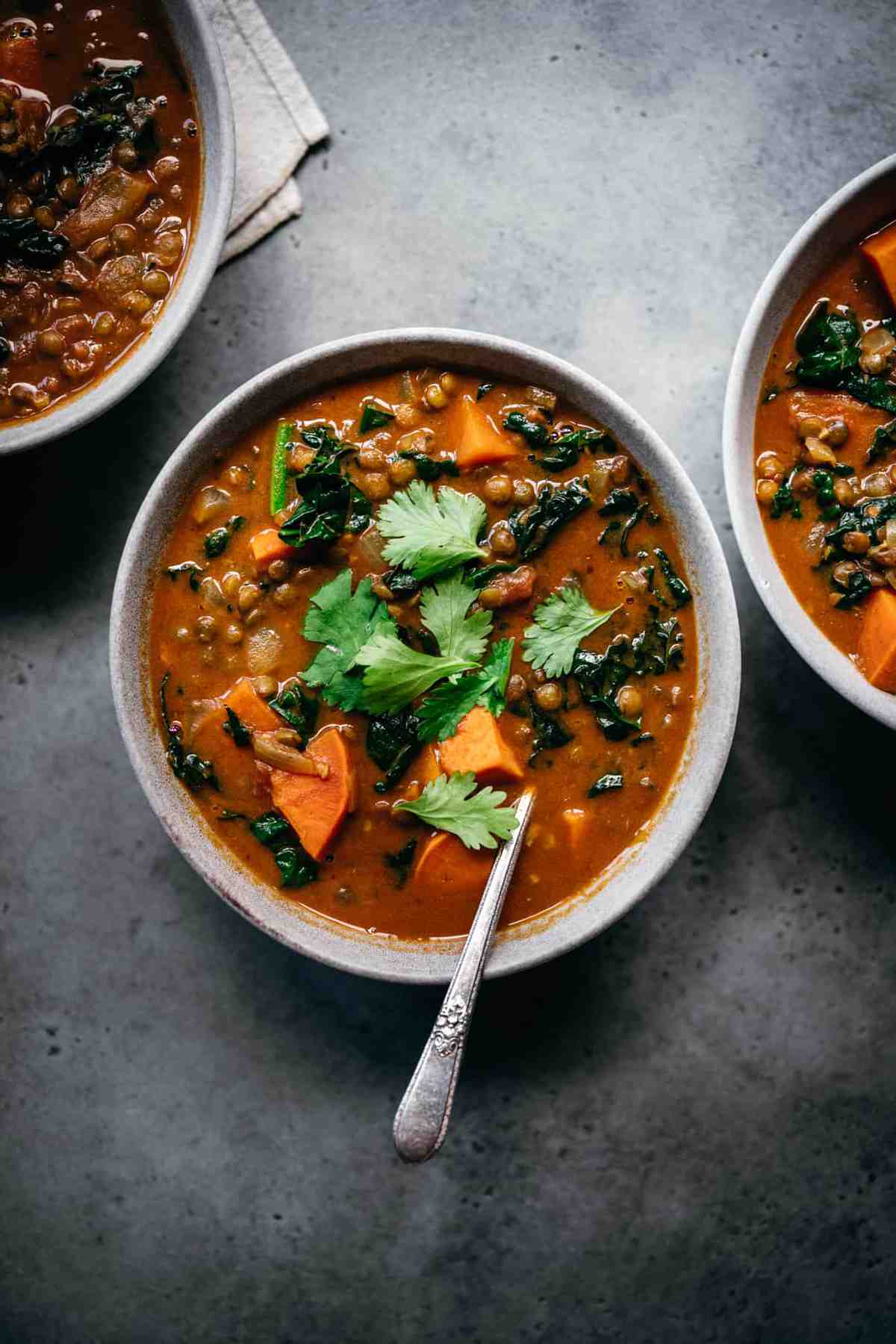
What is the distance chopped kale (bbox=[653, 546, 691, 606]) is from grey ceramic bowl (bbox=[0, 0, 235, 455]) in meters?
1.37

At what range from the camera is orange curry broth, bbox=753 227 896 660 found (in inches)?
112

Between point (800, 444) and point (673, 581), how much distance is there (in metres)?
0.55

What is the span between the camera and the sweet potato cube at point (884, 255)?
286 centimetres

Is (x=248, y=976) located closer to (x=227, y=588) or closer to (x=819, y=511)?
(x=227, y=588)

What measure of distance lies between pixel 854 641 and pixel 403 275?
5.68ft

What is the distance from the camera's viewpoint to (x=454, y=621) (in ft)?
8.76

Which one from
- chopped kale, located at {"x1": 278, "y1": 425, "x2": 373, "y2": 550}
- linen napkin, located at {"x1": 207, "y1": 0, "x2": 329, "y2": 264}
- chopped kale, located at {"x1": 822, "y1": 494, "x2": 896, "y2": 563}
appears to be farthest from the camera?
linen napkin, located at {"x1": 207, "y1": 0, "x2": 329, "y2": 264}

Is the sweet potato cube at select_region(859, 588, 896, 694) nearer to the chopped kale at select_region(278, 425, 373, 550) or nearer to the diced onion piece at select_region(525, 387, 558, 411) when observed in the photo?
the diced onion piece at select_region(525, 387, 558, 411)

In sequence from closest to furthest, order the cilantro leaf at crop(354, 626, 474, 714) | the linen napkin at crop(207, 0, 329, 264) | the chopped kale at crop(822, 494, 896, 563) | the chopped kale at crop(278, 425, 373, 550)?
the cilantro leaf at crop(354, 626, 474, 714) → the chopped kale at crop(278, 425, 373, 550) → the chopped kale at crop(822, 494, 896, 563) → the linen napkin at crop(207, 0, 329, 264)

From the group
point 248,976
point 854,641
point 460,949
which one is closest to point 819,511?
point 854,641

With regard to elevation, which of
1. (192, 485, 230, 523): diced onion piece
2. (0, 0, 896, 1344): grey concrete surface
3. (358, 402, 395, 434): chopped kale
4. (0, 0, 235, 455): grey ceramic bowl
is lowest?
(0, 0, 896, 1344): grey concrete surface

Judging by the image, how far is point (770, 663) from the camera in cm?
326

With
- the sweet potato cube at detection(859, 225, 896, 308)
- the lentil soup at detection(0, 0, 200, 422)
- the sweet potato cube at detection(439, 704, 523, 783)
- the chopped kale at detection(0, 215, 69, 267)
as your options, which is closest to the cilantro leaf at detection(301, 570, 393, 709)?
the sweet potato cube at detection(439, 704, 523, 783)

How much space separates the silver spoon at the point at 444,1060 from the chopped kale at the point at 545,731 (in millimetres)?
389
